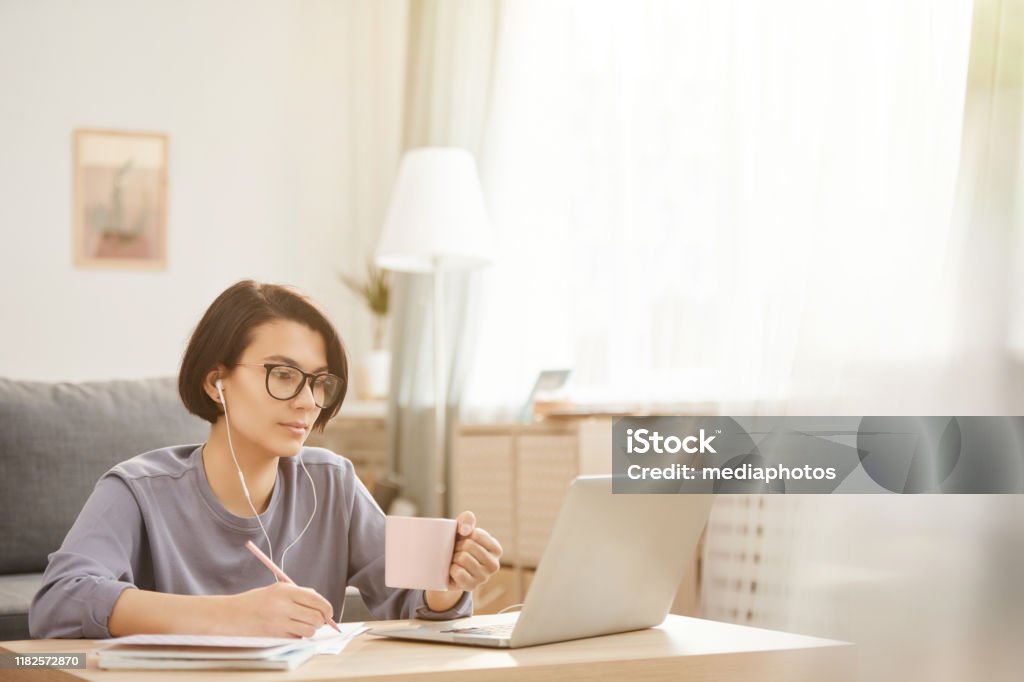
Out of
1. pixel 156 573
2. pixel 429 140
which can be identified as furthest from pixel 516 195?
pixel 156 573

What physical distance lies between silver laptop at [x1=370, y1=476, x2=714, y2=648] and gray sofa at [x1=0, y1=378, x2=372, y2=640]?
1387 mm

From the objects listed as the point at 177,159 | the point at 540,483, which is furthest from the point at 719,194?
the point at 177,159

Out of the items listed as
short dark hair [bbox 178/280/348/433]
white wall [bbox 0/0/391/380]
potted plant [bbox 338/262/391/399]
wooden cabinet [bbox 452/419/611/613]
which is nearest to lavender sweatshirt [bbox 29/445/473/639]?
short dark hair [bbox 178/280/348/433]

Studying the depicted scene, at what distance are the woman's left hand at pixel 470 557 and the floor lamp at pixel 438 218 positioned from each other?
7.56 ft

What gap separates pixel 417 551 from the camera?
5.17 ft

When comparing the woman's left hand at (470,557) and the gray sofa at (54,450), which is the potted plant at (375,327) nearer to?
the gray sofa at (54,450)

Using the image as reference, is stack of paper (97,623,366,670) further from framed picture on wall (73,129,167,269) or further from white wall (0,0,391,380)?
framed picture on wall (73,129,167,269)

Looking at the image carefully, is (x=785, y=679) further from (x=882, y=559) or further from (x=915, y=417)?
(x=915, y=417)

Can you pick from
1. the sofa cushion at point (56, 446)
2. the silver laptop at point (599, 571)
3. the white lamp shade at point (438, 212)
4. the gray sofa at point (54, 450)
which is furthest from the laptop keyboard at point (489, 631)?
the white lamp shade at point (438, 212)

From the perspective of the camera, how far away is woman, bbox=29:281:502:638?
5.46 ft

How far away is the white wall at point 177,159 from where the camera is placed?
15.5 ft

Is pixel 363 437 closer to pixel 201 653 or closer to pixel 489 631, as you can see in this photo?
pixel 489 631

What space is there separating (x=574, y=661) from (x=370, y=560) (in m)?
0.69

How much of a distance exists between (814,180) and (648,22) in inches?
38.4
